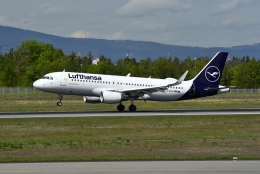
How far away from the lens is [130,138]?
3359 centimetres

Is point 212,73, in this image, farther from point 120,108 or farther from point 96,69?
point 96,69

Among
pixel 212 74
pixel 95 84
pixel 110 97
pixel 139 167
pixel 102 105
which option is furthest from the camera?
pixel 102 105

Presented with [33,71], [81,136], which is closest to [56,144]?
[81,136]

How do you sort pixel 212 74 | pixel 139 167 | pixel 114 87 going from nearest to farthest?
pixel 139 167 < pixel 114 87 < pixel 212 74

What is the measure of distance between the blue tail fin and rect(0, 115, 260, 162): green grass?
12778 millimetres

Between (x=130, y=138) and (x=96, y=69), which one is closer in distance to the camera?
(x=130, y=138)

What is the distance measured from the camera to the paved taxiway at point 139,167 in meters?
20.5

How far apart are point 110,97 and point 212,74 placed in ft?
41.2

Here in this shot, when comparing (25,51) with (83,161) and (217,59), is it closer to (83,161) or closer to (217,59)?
(217,59)

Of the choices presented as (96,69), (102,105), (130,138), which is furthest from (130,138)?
(96,69)

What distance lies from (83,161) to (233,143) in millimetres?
10082

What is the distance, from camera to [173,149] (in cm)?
2831

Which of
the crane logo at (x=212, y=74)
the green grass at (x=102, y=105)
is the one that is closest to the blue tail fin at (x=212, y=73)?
the crane logo at (x=212, y=74)

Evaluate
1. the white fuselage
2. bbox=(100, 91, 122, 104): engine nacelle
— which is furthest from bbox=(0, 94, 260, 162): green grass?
the white fuselage
